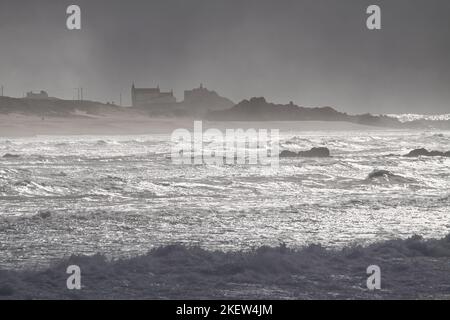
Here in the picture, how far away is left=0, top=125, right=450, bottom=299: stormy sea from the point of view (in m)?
7.74

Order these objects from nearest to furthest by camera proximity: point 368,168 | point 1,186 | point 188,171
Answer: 1. point 1,186
2. point 188,171
3. point 368,168

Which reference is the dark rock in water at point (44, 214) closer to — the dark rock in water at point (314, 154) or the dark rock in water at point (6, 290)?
the dark rock in water at point (6, 290)

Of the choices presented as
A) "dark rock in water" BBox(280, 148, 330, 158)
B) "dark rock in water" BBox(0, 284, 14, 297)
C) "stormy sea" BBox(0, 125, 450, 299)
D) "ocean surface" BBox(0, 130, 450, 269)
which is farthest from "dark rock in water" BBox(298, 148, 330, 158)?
"dark rock in water" BBox(0, 284, 14, 297)

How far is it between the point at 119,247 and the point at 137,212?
15.0 feet

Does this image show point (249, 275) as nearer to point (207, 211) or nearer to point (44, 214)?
point (207, 211)

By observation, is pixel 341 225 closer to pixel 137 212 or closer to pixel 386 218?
pixel 386 218

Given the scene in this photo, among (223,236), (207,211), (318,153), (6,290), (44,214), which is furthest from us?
(318,153)

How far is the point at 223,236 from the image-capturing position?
11.7 metres

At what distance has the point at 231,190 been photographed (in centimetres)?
2080

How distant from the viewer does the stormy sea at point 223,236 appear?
25.4 ft

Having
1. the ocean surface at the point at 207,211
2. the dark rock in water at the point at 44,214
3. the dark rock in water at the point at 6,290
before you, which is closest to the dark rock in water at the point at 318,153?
the ocean surface at the point at 207,211

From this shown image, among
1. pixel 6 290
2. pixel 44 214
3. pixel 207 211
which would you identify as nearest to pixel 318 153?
pixel 207 211

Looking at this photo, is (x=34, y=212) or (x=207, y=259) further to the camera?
(x=34, y=212)
